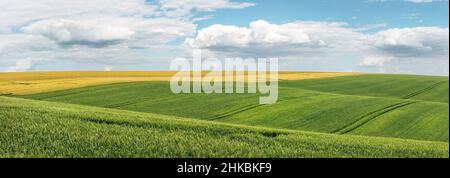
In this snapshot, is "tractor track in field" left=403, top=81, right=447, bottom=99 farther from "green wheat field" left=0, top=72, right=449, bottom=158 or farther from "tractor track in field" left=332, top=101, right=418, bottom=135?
"tractor track in field" left=332, top=101, right=418, bottom=135

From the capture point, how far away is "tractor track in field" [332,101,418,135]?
32194 mm

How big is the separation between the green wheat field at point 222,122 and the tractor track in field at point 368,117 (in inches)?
3.4

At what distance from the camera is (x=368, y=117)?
3678cm

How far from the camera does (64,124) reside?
46.3ft

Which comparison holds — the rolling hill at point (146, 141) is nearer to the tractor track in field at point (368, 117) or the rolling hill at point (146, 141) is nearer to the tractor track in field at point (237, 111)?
the tractor track in field at point (368, 117)

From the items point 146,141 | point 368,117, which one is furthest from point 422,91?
point 146,141

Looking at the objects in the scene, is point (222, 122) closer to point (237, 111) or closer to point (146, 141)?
point (237, 111)

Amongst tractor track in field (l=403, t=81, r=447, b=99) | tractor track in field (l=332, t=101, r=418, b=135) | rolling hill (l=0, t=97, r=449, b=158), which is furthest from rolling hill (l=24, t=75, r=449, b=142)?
rolling hill (l=0, t=97, r=449, b=158)

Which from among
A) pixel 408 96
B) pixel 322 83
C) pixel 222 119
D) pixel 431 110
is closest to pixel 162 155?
pixel 222 119

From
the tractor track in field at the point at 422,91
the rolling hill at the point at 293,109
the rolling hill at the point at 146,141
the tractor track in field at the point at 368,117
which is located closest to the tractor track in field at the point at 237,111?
the rolling hill at the point at 293,109

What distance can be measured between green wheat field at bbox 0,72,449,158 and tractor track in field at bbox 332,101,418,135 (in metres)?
0.09

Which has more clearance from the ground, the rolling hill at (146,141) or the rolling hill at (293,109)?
the rolling hill at (146,141)

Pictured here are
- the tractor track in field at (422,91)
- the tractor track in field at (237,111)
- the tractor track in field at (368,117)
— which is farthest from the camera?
the tractor track in field at (422,91)

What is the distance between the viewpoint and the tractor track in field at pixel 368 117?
32.2 m
